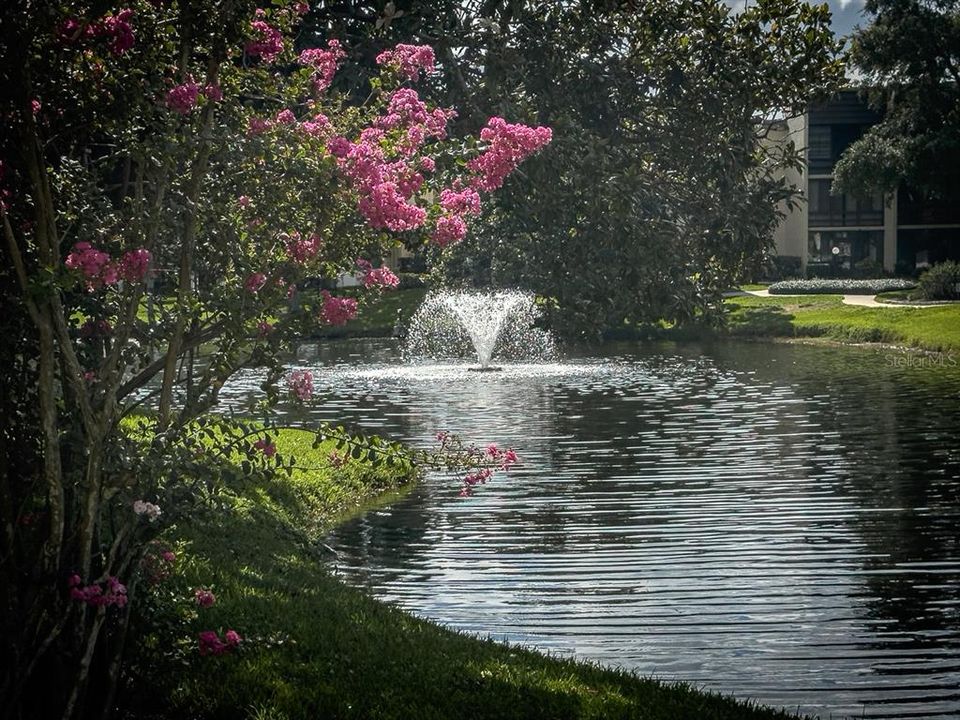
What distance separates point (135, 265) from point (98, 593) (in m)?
1.84

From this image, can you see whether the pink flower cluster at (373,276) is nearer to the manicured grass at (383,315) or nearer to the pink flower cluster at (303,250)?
the pink flower cluster at (303,250)

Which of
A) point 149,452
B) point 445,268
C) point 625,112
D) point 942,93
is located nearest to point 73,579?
point 149,452

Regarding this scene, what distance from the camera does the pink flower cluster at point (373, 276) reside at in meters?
9.71

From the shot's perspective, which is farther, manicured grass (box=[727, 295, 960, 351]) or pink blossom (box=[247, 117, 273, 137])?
manicured grass (box=[727, 295, 960, 351])

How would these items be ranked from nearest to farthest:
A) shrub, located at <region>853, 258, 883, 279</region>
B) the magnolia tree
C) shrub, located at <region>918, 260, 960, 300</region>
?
the magnolia tree → shrub, located at <region>918, 260, 960, 300</region> → shrub, located at <region>853, 258, 883, 279</region>

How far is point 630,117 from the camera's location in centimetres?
1848

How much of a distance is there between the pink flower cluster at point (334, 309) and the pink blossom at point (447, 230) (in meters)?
1.08

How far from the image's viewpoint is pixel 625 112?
18.4m

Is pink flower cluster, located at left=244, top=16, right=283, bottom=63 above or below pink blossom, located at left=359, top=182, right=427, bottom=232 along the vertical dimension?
above

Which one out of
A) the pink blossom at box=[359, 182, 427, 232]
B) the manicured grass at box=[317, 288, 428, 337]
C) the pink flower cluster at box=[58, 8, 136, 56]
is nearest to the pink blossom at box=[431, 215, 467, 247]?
the pink blossom at box=[359, 182, 427, 232]

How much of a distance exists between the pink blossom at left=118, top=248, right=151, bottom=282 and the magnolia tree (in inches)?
0.5

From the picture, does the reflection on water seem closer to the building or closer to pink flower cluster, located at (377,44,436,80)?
pink flower cluster, located at (377,44,436,80)

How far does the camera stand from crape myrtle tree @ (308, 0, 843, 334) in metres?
16.4

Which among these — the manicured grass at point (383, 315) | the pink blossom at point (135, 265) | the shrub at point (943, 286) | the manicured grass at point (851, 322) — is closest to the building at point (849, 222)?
the shrub at point (943, 286)
